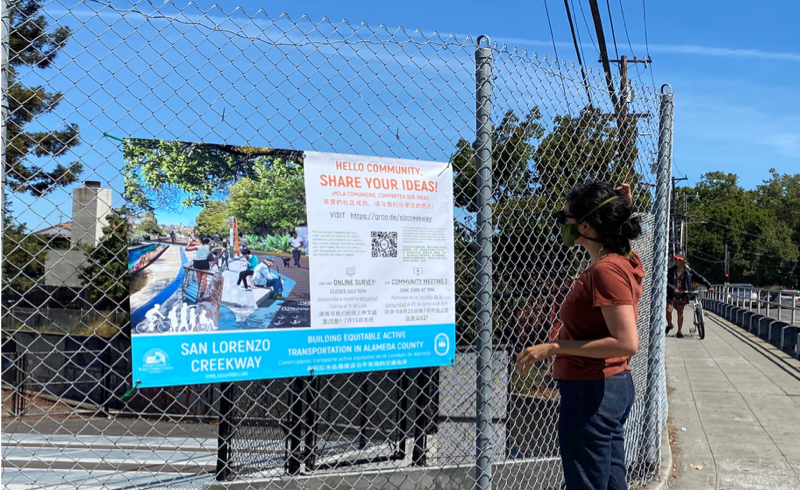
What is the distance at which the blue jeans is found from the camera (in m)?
3.05

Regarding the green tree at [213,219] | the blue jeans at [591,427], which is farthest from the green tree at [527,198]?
the green tree at [213,219]

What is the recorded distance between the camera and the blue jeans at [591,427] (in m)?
3.05

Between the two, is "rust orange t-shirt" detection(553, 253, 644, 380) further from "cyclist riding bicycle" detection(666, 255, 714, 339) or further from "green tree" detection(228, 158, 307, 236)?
"cyclist riding bicycle" detection(666, 255, 714, 339)

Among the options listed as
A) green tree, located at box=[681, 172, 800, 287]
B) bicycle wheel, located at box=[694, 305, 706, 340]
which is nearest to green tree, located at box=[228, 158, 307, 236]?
bicycle wheel, located at box=[694, 305, 706, 340]

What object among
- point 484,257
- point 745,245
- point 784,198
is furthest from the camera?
point 784,198

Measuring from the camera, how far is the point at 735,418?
27.5ft

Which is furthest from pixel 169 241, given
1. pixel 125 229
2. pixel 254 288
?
pixel 254 288

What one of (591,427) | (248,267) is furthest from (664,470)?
(248,267)

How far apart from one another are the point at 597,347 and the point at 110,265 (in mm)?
1952

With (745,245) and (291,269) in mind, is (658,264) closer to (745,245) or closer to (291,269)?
(291,269)

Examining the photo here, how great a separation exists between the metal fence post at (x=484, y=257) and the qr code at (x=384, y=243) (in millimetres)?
560

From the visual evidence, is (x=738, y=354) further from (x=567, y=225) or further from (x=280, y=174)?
(x=280, y=174)

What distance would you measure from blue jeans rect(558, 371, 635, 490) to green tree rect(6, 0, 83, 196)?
2.19 m

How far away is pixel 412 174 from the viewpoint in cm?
336
